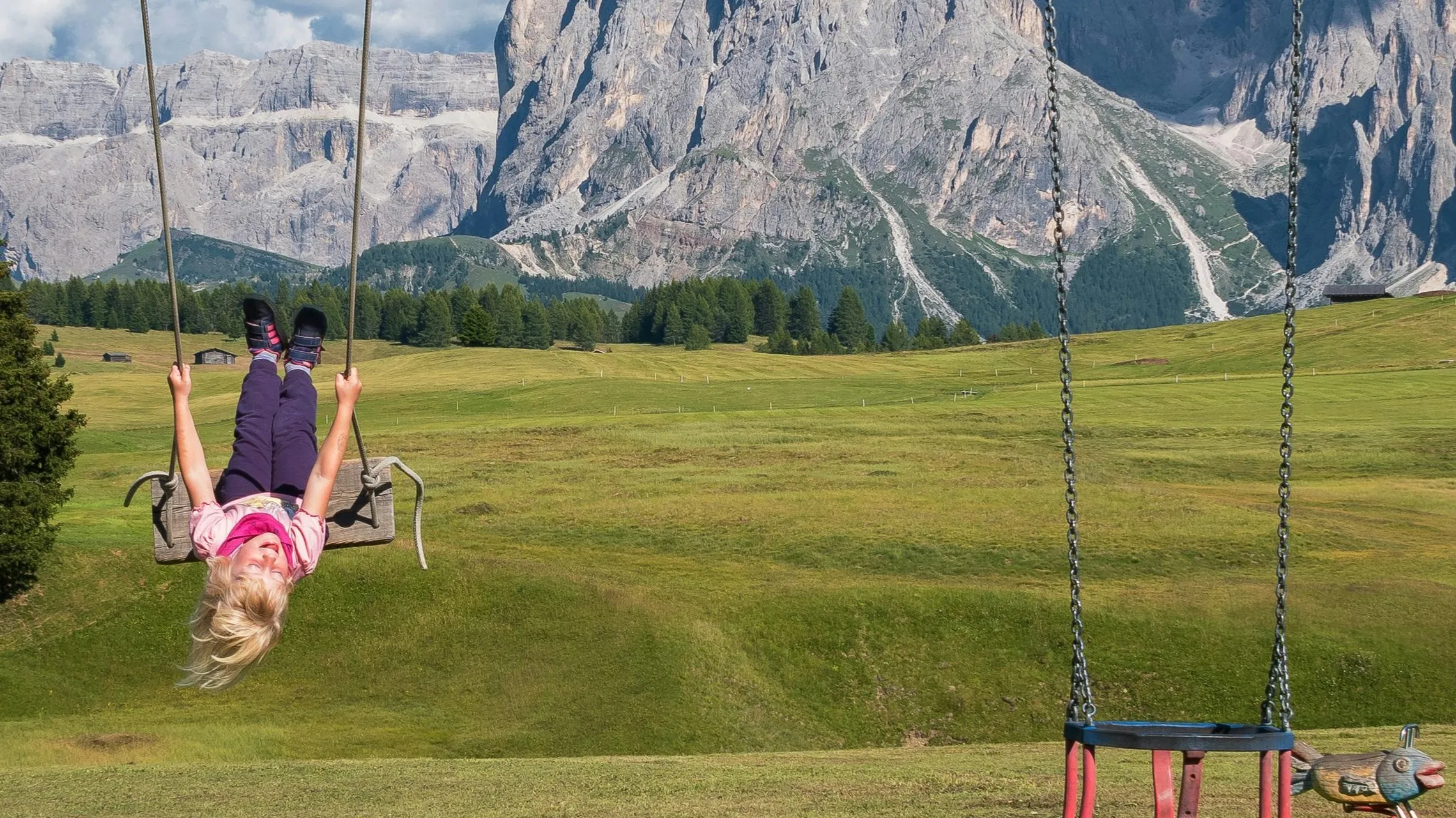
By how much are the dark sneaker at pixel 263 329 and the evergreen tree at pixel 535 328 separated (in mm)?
170675

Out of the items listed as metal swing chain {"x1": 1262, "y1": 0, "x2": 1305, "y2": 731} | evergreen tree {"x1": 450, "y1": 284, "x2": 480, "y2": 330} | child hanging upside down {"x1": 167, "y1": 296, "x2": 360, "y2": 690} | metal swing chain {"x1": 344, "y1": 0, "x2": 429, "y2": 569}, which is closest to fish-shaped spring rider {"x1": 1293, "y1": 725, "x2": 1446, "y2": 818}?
metal swing chain {"x1": 1262, "y1": 0, "x2": 1305, "y2": 731}

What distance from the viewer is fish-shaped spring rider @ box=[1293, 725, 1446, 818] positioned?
1483cm

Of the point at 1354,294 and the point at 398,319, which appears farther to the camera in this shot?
the point at 398,319

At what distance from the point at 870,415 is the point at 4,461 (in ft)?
195

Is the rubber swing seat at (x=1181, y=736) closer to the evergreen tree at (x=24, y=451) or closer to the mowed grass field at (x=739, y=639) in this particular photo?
the mowed grass field at (x=739, y=639)

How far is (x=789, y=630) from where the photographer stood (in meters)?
38.1

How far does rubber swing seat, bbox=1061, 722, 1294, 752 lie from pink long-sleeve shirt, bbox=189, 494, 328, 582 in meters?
6.39

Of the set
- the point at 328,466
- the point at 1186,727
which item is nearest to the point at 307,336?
the point at 328,466

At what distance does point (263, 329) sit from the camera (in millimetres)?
13133

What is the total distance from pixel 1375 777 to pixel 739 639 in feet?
77.2

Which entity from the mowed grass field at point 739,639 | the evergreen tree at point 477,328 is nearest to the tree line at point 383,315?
the evergreen tree at point 477,328

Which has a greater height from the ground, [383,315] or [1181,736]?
[383,315]

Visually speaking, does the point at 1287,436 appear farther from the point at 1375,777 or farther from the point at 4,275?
the point at 4,275

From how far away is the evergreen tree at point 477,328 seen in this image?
559 feet
